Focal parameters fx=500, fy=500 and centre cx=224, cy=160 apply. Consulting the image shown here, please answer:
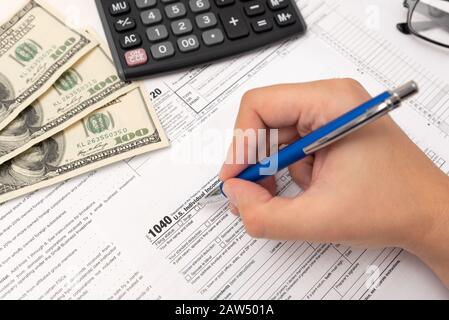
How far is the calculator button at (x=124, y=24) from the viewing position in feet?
1.77

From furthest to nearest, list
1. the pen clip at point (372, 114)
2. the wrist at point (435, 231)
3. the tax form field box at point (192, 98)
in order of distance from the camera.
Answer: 1. the tax form field box at point (192, 98)
2. the wrist at point (435, 231)
3. the pen clip at point (372, 114)

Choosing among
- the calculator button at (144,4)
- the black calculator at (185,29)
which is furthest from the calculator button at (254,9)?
the calculator button at (144,4)

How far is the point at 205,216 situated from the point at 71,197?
0.13 m

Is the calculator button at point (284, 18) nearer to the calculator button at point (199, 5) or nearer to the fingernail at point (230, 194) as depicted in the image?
the calculator button at point (199, 5)

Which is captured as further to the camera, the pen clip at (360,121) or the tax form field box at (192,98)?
the tax form field box at (192,98)

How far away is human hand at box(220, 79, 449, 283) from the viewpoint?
398mm

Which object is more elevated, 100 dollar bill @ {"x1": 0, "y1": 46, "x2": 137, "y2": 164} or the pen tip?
100 dollar bill @ {"x1": 0, "y1": 46, "x2": 137, "y2": 164}

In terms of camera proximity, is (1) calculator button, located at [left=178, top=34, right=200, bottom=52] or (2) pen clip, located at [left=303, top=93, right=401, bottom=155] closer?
(2) pen clip, located at [left=303, top=93, right=401, bottom=155]

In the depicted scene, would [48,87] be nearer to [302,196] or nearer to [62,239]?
[62,239]

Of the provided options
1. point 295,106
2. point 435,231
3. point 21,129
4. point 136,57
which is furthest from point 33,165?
point 435,231

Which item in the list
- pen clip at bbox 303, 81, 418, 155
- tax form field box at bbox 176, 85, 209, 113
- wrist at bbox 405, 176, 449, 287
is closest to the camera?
pen clip at bbox 303, 81, 418, 155

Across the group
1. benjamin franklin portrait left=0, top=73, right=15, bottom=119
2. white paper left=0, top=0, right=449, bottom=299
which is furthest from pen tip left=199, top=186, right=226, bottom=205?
benjamin franklin portrait left=0, top=73, right=15, bottom=119

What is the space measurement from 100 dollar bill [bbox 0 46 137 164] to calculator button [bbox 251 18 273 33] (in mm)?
150

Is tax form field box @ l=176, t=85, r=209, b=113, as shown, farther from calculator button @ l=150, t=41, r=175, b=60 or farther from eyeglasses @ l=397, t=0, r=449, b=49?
eyeglasses @ l=397, t=0, r=449, b=49
